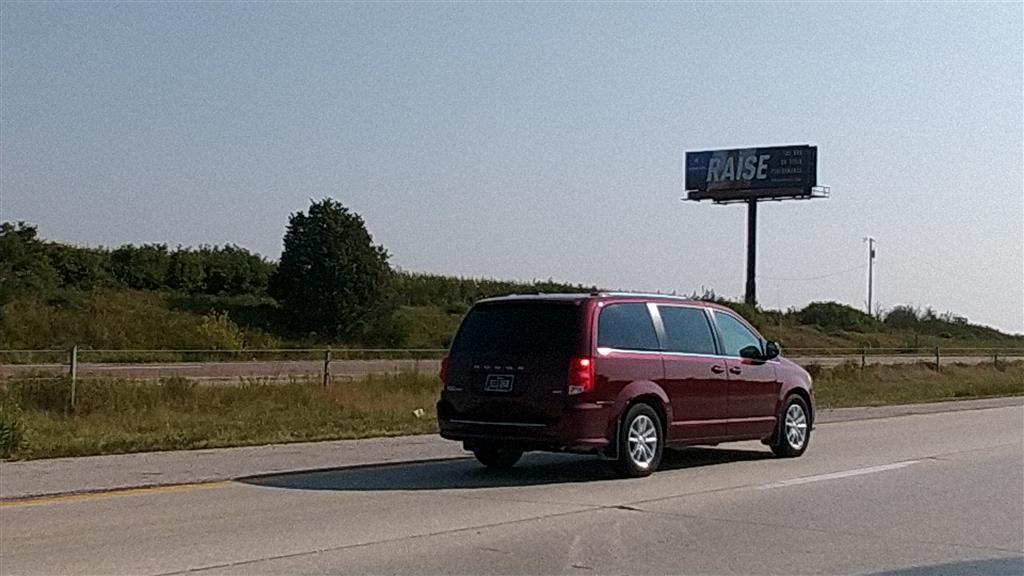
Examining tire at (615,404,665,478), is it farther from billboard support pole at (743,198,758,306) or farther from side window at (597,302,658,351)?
billboard support pole at (743,198,758,306)

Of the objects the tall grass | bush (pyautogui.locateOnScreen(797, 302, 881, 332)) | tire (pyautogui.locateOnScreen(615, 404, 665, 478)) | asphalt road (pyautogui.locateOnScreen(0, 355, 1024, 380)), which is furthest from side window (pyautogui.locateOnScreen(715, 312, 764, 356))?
bush (pyautogui.locateOnScreen(797, 302, 881, 332))

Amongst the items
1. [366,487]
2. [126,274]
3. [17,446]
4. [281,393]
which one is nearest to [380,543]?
[366,487]

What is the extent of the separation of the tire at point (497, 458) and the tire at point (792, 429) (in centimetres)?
354

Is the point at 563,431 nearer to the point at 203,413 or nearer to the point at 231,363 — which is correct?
the point at 203,413

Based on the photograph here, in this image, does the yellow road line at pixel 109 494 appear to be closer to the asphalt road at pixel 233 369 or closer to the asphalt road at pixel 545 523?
the asphalt road at pixel 545 523

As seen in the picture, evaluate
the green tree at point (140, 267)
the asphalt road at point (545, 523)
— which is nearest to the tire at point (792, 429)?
the asphalt road at point (545, 523)

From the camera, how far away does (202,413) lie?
23922 mm

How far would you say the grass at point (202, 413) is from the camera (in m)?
17.1

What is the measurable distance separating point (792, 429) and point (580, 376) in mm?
4386

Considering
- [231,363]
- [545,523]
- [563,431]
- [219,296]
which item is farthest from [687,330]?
[219,296]

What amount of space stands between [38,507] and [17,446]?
4.82m

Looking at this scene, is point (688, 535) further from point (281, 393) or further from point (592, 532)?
point (281, 393)

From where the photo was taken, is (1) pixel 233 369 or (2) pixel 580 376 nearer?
(2) pixel 580 376

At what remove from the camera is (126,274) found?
5672cm
